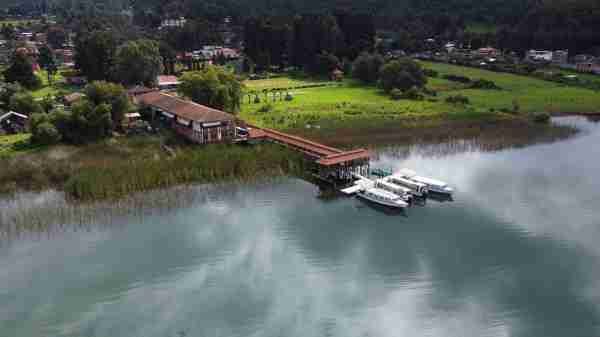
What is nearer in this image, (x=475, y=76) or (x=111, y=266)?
(x=111, y=266)

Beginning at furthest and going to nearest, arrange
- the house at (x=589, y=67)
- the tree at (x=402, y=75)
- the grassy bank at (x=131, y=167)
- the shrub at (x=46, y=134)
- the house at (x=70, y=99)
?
the house at (x=589, y=67) → the tree at (x=402, y=75) → the house at (x=70, y=99) → the shrub at (x=46, y=134) → the grassy bank at (x=131, y=167)

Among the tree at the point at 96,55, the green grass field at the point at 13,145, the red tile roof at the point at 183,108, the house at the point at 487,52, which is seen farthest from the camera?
the house at the point at 487,52

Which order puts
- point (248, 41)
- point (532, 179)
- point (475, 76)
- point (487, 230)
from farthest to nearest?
point (248, 41) < point (475, 76) < point (532, 179) < point (487, 230)

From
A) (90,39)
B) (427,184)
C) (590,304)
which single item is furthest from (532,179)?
(90,39)

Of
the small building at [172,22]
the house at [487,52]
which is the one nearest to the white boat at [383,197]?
the house at [487,52]

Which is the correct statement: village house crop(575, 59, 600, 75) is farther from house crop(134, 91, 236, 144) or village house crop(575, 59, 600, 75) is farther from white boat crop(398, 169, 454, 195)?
house crop(134, 91, 236, 144)

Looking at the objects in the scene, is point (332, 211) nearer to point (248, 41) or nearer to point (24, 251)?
point (24, 251)

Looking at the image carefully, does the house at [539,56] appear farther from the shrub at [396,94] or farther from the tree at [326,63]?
the shrub at [396,94]

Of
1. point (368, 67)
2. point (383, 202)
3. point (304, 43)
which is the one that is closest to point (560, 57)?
point (368, 67)
